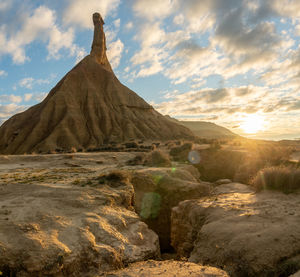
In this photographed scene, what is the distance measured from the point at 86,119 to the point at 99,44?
21.3m

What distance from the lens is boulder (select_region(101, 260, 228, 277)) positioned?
3.64 meters

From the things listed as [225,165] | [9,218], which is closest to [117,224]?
[9,218]

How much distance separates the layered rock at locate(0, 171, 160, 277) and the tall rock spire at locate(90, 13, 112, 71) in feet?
164

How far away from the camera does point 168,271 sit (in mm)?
3770

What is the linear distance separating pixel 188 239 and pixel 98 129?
1422 inches

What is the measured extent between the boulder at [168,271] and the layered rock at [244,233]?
→ 42 cm

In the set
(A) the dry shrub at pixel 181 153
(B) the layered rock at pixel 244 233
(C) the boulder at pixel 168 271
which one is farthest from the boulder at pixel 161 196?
(A) the dry shrub at pixel 181 153

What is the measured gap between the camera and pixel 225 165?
50.5 feet

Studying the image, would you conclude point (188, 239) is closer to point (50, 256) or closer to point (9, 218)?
point (50, 256)

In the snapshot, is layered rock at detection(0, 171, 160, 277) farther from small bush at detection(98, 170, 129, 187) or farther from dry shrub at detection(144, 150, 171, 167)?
dry shrub at detection(144, 150, 171, 167)

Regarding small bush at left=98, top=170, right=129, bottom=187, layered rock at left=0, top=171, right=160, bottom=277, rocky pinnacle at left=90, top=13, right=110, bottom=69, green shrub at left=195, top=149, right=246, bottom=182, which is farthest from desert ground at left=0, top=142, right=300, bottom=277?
rocky pinnacle at left=90, top=13, right=110, bottom=69

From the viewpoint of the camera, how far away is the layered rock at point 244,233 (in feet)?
12.6

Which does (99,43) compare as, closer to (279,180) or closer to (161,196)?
(161,196)

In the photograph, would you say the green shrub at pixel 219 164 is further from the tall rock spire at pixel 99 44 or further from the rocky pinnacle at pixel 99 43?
the rocky pinnacle at pixel 99 43
